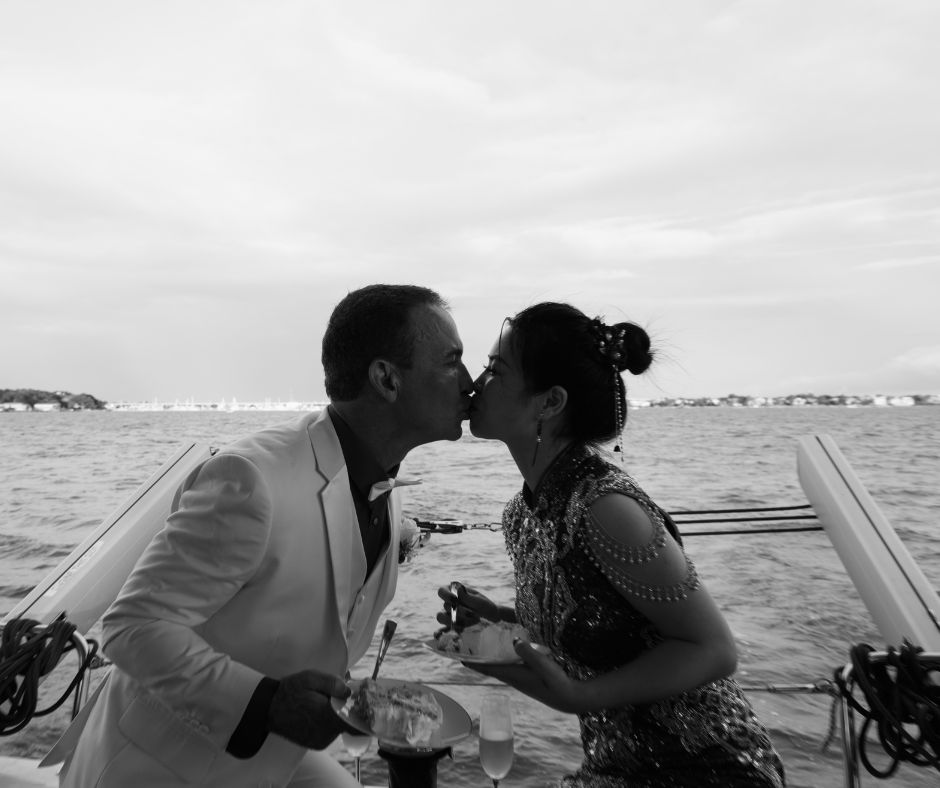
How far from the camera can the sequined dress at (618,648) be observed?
241 centimetres

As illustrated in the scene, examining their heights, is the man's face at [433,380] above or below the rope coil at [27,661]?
above

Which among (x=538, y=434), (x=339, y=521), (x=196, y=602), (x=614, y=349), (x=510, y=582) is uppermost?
(x=614, y=349)

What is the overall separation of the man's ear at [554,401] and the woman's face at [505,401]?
0.05 metres

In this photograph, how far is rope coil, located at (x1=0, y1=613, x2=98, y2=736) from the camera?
319 centimetres

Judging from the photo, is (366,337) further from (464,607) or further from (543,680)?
(543,680)

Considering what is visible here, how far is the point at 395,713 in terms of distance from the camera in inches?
89.0

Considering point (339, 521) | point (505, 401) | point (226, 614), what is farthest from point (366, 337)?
point (226, 614)

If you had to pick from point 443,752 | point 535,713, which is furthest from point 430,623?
point 443,752

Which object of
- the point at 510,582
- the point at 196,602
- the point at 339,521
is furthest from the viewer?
the point at 510,582

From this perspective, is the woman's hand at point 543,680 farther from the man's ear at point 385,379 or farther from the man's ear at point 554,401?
the man's ear at point 385,379

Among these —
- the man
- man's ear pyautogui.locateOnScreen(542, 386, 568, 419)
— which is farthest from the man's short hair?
man's ear pyautogui.locateOnScreen(542, 386, 568, 419)

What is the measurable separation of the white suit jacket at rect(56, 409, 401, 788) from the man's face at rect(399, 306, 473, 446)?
0.41 m

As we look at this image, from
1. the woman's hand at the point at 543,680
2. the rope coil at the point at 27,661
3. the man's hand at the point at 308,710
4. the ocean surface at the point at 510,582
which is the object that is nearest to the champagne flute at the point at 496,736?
the ocean surface at the point at 510,582

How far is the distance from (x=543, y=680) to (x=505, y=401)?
3.51ft
